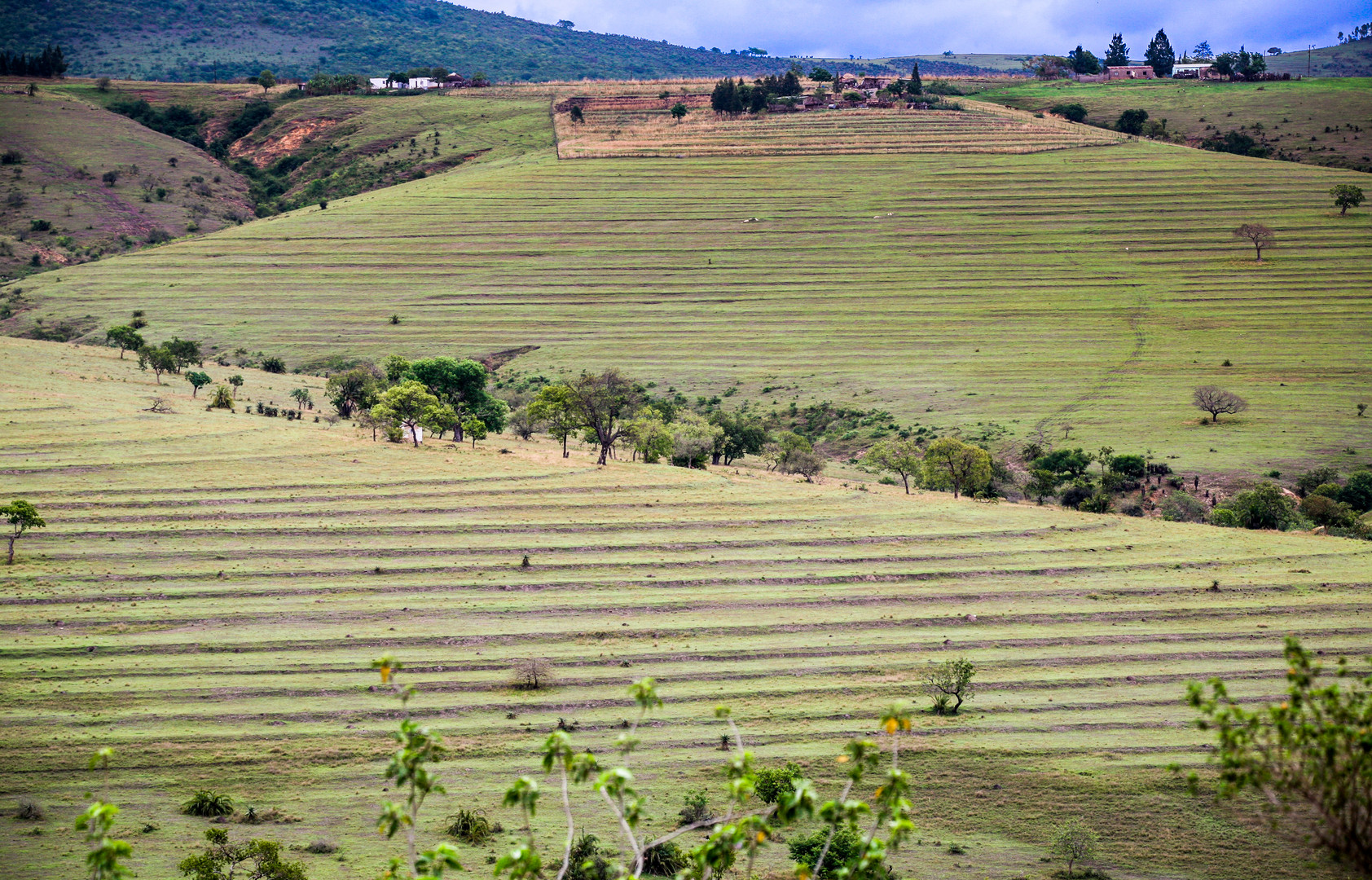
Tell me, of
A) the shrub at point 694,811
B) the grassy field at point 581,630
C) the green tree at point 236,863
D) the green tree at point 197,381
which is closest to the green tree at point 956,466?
the grassy field at point 581,630

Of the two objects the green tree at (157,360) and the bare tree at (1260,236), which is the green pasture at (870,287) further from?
the green tree at (157,360)

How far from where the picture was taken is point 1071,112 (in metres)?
169

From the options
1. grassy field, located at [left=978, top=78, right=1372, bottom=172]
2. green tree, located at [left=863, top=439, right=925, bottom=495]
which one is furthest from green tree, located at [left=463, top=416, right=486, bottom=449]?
grassy field, located at [left=978, top=78, right=1372, bottom=172]

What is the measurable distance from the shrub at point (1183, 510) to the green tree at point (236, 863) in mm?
51374

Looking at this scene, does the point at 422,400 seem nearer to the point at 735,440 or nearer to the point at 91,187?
the point at 735,440

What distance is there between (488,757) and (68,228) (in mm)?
131336

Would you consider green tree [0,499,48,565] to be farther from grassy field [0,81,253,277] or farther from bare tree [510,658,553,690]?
grassy field [0,81,253,277]

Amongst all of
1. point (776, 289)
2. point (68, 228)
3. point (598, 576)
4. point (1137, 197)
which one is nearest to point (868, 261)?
point (776, 289)

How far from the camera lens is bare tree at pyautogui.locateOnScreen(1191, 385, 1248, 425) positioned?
7800cm

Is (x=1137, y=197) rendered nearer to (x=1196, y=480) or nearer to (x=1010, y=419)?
(x=1010, y=419)

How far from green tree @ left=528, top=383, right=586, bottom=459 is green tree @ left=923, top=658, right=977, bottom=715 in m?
31.3

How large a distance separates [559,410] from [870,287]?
60.1 m

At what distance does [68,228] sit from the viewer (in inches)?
5256

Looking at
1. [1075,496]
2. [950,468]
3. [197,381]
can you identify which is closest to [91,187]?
[197,381]
